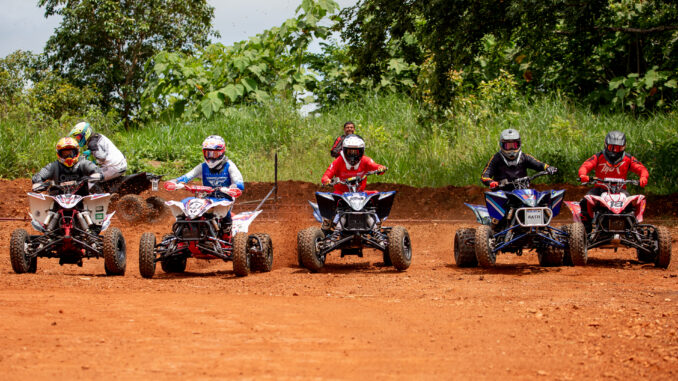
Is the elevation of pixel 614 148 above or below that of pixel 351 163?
above

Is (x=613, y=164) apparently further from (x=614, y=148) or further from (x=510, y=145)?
(x=510, y=145)

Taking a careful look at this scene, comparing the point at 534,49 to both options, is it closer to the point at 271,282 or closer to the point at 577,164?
the point at 577,164

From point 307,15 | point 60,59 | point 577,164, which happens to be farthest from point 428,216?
point 60,59

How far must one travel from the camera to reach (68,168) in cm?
1135

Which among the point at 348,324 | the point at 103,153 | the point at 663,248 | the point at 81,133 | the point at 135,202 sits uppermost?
the point at 81,133

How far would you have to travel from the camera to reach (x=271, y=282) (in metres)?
10.0

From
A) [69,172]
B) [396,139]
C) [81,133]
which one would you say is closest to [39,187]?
[69,172]

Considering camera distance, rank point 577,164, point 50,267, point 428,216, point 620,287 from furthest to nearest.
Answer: point 577,164
point 428,216
point 50,267
point 620,287

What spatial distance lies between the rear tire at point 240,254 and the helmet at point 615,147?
17.5 ft

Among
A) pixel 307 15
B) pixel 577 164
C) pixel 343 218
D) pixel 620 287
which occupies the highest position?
pixel 307 15

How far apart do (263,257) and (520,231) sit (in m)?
3.37

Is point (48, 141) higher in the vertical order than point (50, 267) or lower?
higher

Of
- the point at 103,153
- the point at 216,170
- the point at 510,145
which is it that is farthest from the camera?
the point at 103,153

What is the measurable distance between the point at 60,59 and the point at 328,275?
23740mm
